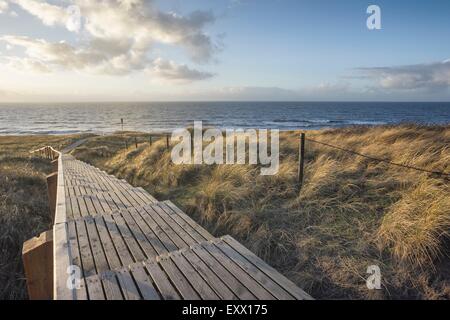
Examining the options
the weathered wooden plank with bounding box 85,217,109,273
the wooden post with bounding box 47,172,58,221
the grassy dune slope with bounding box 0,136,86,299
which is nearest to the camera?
the weathered wooden plank with bounding box 85,217,109,273

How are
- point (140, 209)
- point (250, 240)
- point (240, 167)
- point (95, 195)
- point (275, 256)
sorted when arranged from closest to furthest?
point (275, 256)
point (250, 240)
point (140, 209)
point (95, 195)
point (240, 167)

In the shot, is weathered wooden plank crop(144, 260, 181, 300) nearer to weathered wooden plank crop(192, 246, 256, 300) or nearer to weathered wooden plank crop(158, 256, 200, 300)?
weathered wooden plank crop(158, 256, 200, 300)

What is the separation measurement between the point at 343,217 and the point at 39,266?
4.52 meters

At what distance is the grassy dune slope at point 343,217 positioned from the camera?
10.3ft

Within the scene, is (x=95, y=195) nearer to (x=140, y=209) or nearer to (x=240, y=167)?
(x=140, y=209)

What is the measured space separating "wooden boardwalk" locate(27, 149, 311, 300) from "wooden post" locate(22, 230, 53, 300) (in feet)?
0.40

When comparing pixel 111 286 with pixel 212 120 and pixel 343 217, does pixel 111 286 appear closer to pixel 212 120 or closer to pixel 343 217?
pixel 343 217

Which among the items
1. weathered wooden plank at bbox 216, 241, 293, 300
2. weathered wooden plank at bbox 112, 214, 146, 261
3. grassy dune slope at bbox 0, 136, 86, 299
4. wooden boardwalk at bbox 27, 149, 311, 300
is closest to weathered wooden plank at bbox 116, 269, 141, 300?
wooden boardwalk at bbox 27, 149, 311, 300

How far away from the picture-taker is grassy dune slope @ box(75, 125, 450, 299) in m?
3.13

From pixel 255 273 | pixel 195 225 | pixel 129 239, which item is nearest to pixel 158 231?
pixel 129 239

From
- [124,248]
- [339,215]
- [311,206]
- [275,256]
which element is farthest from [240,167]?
[124,248]

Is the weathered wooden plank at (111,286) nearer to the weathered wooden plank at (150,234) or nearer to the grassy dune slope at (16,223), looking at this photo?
the weathered wooden plank at (150,234)

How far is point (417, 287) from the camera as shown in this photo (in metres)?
2.89
